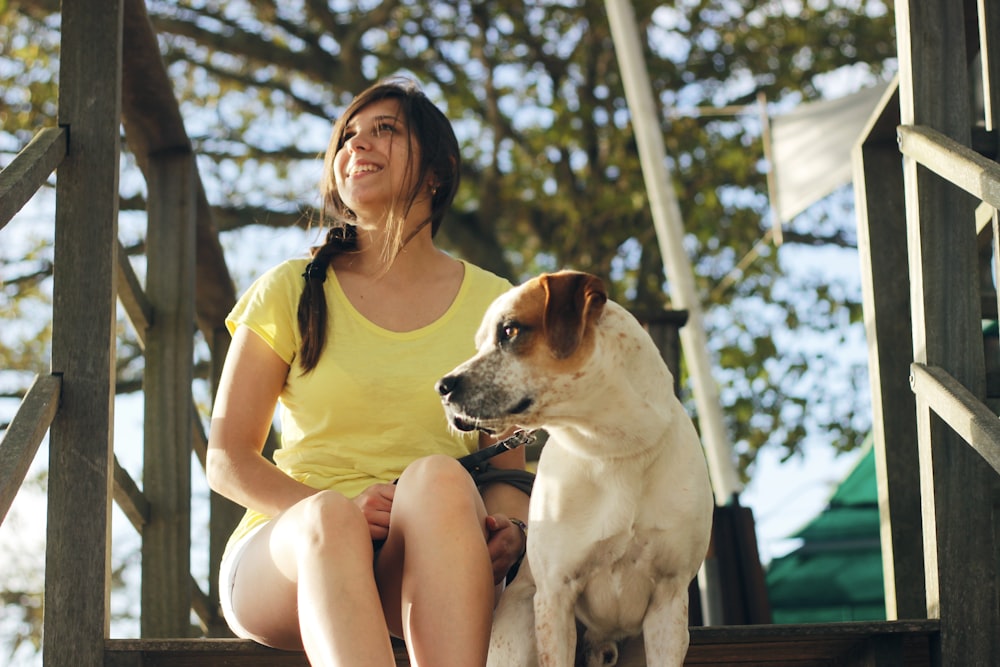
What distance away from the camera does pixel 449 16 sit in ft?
33.6

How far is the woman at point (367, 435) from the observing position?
7.84 ft

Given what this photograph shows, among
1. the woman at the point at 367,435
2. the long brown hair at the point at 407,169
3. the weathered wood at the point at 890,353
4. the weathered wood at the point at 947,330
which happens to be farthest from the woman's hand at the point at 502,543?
the weathered wood at the point at 890,353

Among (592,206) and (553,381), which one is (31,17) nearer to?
(592,206)

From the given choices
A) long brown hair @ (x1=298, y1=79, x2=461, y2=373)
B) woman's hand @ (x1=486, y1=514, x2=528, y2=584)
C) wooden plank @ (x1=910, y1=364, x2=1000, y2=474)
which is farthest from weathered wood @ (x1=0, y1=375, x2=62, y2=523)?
wooden plank @ (x1=910, y1=364, x2=1000, y2=474)

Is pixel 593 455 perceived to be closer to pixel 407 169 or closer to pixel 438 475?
pixel 438 475

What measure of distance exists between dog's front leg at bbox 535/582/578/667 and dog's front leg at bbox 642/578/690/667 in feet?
0.48

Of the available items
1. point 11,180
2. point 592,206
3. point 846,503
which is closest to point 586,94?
point 592,206

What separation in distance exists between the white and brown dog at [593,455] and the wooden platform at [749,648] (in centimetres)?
21

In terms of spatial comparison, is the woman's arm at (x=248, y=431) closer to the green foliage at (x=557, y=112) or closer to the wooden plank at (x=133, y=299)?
the wooden plank at (x=133, y=299)

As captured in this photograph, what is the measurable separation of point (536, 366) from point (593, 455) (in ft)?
0.67

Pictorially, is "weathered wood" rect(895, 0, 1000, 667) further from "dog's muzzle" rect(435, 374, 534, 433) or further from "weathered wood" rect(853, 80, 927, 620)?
"dog's muzzle" rect(435, 374, 534, 433)

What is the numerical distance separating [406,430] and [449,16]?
7.76 meters

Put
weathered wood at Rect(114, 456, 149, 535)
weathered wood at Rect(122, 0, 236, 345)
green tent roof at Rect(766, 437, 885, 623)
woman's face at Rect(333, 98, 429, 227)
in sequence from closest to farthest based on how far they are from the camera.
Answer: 1. woman's face at Rect(333, 98, 429, 227)
2. weathered wood at Rect(114, 456, 149, 535)
3. weathered wood at Rect(122, 0, 236, 345)
4. green tent roof at Rect(766, 437, 885, 623)

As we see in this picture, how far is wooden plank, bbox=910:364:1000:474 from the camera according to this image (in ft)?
8.23
